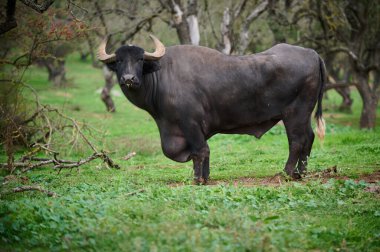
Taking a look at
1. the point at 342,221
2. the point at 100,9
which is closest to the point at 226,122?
the point at 342,221

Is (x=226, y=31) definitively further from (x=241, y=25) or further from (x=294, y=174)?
(x=294, y=174)

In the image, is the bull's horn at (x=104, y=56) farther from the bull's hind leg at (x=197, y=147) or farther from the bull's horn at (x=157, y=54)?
the bull's hind leg at (x=197, y=147)

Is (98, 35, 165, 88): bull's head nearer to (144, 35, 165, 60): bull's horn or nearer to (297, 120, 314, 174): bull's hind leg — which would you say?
(144, 35, 165, 60): bull's horn

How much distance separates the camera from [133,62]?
10.1m

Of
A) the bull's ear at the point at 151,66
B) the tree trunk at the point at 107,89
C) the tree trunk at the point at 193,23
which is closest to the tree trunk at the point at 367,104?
the tree trunk at the point at 193,23

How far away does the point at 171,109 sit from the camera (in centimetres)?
1024

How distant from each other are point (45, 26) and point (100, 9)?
25.4ft

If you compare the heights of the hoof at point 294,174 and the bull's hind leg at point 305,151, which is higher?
the bull's hind leg at point 305,151

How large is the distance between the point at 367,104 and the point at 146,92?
45.1 ft

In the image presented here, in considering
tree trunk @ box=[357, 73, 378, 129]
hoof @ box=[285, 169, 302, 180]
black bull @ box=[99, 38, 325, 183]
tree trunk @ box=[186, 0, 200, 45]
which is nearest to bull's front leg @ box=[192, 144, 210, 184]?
black bull @ box=[99, 38, 325, 183]

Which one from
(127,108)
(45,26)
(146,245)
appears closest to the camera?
(146,245)

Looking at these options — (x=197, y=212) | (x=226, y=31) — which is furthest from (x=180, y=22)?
(x=197, y=212)

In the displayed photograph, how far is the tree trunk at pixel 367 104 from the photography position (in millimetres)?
21938

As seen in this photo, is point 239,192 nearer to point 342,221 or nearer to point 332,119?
point 342,221
